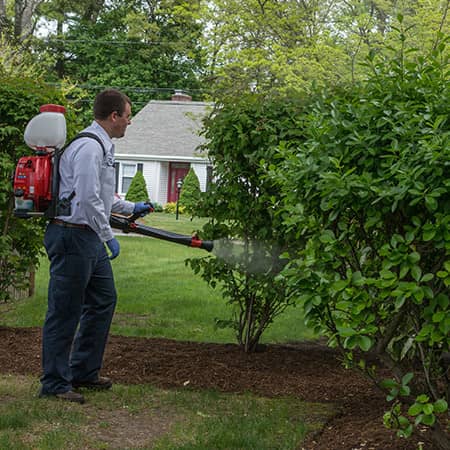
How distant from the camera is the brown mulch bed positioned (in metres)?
4.94

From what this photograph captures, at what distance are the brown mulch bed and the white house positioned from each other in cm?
3193

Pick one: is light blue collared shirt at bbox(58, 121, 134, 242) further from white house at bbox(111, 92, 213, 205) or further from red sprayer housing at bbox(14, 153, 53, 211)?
white house at bbox(111, 92, 213, 205)

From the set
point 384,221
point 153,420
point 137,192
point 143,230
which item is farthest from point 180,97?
point 384,221

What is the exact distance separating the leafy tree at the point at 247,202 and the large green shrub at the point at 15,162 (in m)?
Answer: 1.83

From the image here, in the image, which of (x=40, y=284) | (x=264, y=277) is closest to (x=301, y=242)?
(x=264, y=277)

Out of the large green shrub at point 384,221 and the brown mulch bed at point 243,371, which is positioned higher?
the large green shrub at point 384,221

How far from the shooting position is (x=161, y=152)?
38.9 metres

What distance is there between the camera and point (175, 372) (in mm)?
5938

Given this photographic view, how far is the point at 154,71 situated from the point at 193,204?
38959mm

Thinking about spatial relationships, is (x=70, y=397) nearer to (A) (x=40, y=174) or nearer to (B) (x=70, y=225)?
(B) (x=70, y=225)

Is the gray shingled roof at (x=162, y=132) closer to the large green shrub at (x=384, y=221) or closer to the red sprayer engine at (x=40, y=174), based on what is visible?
the red sprayer engine at (x=40, y=174)

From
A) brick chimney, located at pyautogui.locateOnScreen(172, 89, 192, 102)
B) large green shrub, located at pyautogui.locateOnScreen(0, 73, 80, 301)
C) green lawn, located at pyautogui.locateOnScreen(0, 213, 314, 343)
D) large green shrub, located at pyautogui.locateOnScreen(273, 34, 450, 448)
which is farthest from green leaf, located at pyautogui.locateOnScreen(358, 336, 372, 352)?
brick chimney, located at pyautogui.locateOnScreen(172, 89, 192, 102)

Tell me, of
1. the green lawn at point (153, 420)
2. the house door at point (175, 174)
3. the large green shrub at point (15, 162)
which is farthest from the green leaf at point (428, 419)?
the house door at point (175, 174)

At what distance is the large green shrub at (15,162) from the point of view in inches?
280
